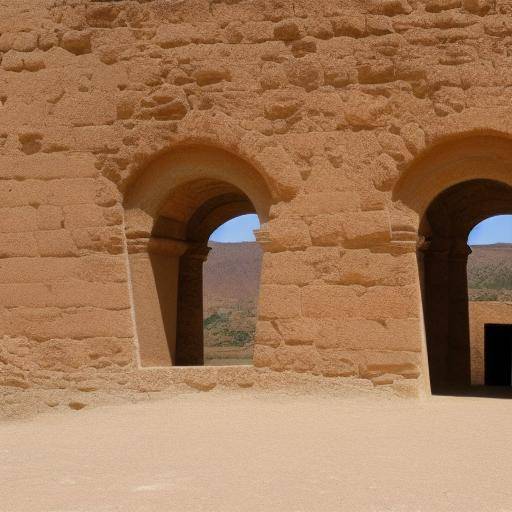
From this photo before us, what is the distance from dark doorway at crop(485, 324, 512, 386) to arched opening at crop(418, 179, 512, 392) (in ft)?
14.2

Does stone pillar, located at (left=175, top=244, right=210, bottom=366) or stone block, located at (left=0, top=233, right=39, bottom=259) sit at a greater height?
stone block, located at (left=0, top=233, right=39, bottom=259)

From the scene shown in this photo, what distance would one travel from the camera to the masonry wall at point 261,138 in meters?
7.75

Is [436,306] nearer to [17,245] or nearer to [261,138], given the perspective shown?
[261,138]

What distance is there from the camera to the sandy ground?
159 inches

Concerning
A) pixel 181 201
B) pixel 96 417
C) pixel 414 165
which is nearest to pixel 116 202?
pixel 181 201

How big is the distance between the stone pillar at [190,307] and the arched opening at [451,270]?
319 cm

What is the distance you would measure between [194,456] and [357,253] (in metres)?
3.29

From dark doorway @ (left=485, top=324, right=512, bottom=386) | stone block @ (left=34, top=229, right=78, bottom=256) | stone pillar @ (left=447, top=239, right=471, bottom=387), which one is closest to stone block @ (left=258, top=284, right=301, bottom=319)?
stone block @ (left=34, top=229, right=78, bottom=256)

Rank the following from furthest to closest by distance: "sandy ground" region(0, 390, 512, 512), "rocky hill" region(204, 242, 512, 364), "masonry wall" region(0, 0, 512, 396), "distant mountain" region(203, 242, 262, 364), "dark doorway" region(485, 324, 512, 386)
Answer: "rocky hill" region(204, 242, 512, 364)
"distant mountain" region(203, 242, 262, 364)
"dark doorway" region(485, 324, 512, 386)
"masonry wall" region(0, 0, 512, 396)
"sandy ground" region(0, 390, 512, 512)

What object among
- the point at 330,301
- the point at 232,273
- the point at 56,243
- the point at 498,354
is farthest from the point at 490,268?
the point at 56,243

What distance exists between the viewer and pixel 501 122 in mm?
7617

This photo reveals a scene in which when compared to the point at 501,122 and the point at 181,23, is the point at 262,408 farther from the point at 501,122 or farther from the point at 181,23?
the point at 181,23

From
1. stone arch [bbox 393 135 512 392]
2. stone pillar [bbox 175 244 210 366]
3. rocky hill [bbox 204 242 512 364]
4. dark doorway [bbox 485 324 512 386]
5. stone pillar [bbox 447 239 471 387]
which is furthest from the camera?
rocky hill [bbox 204 242 512 364]

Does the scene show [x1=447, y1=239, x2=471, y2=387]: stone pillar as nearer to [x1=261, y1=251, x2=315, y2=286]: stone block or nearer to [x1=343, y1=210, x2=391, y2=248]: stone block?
[x1=343, y1=210, x2=391, y2=248]: stone block
